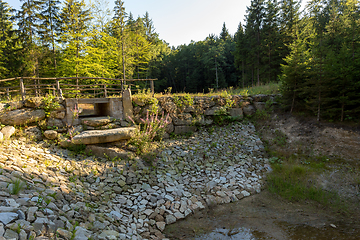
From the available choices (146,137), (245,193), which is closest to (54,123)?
(146,137)

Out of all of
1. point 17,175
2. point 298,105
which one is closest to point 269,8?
point 298,105

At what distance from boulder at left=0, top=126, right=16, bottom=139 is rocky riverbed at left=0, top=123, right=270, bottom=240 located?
270 millimetres

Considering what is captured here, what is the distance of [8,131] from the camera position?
21.6ft

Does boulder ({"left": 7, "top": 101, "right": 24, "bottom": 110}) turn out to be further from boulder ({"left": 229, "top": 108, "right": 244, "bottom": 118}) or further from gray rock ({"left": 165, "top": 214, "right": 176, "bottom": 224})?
boulder ({"left": 229, "top": 108, "right": 244, "bottom": 118})

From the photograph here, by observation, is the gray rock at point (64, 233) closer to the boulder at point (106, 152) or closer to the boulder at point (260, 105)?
the boulder at point (106, 152)

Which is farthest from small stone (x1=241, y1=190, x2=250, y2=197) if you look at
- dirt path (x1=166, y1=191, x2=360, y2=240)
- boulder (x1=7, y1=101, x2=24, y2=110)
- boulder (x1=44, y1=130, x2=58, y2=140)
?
boulder (x1=7, y1=101, x2=24, y2=110)

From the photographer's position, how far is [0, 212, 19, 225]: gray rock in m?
2.89

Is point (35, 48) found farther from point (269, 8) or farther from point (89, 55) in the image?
point (269, 8)

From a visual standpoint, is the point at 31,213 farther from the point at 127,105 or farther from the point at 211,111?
the point at 211,111

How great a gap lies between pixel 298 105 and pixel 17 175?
12166 mm

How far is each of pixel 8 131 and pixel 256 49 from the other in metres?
23.9

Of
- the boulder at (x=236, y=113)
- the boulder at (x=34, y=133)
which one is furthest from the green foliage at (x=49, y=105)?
the boulder at (x=236, y=113)

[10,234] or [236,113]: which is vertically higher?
[236,113]

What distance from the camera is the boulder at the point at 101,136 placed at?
7154 mm
